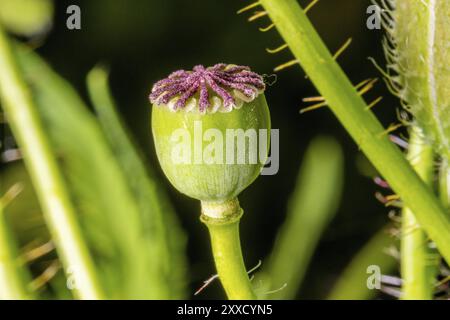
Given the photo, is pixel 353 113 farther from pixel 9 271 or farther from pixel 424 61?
pixel 9 271

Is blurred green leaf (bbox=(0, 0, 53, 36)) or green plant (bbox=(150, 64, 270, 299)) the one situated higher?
blurred green leaf (bbox=(0, 0, 53, 36))

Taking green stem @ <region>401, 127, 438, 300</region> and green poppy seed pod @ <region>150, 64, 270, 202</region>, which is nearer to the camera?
green poppy seed pod @ <region>150, 64, 270, 202</region>

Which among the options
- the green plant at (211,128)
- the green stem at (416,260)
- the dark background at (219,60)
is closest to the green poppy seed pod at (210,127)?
the green plant at (211,128)

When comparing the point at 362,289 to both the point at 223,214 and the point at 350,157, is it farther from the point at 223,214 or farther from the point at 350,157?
the point at 223,214

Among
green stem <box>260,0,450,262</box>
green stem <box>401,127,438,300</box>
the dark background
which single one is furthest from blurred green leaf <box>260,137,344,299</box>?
green stem <box>260,0,450,262</box>

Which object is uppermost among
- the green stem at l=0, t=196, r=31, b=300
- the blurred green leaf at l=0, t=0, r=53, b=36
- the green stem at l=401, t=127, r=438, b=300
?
the blurred green leaf at l=0, t=0, r=53, b=36

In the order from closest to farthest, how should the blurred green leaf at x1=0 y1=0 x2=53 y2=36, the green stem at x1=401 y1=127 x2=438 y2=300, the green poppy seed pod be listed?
the green poppy seed pod < the green stem at x1=401 y1=127 x2=438 y2=300 < the blurred green leaf at x1=0 y1=0 x2=53 y2=36

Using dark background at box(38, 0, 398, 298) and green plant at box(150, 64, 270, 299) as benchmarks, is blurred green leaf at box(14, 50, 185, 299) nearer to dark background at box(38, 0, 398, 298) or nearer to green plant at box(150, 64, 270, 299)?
dark background at box(38, 0, 398, 298)
